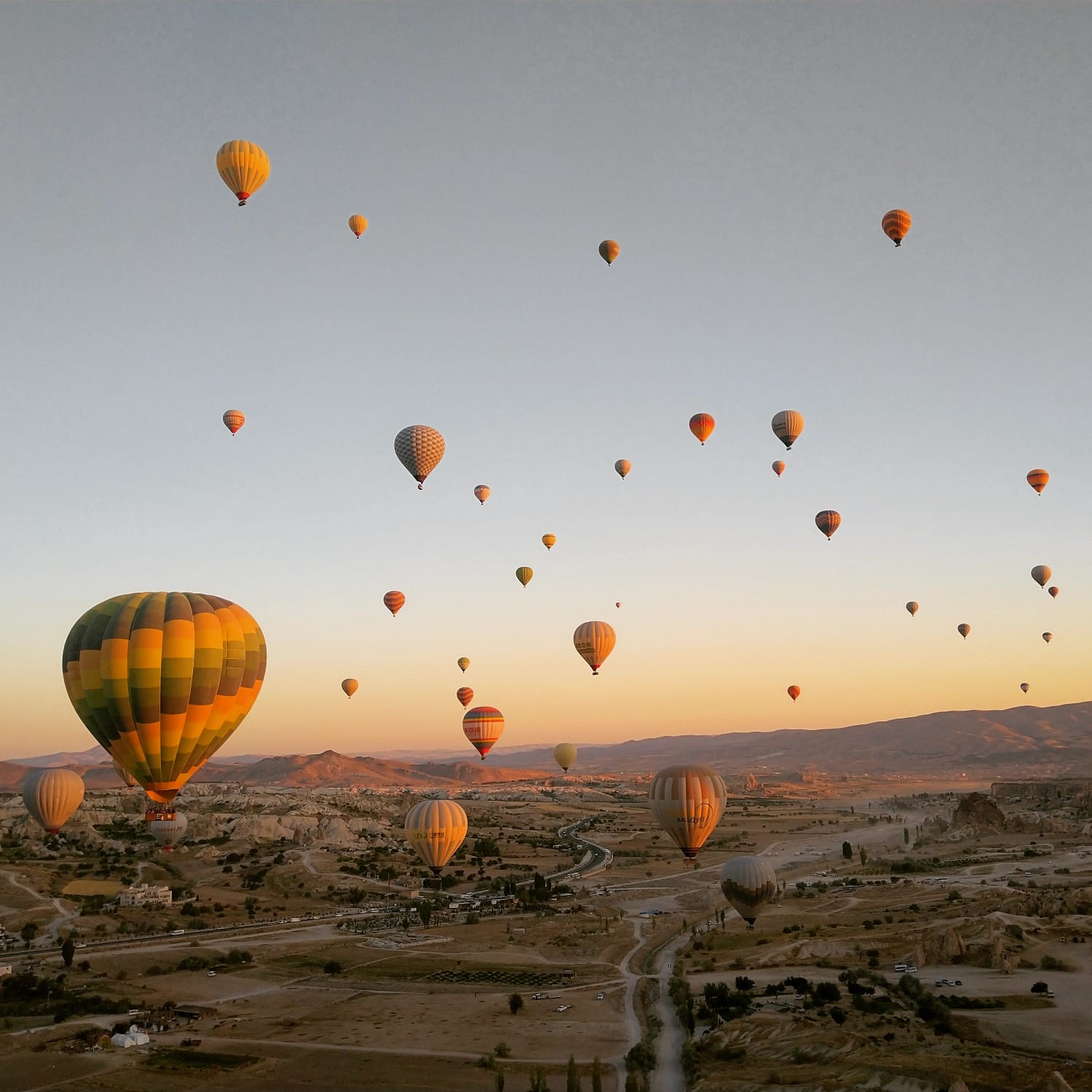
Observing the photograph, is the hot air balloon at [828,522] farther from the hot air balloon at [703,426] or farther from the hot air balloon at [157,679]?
the hot air balloon at [157,679]

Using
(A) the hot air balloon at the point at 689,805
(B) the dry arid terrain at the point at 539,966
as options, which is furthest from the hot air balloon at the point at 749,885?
(B) the dry arid terrain at the point at 539,966

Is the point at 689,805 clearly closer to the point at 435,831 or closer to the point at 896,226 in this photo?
the point at 435,831

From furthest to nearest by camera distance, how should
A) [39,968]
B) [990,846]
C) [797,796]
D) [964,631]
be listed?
1. [797,796]
2. [964,631]
3. [990,846]
4. [39,968]

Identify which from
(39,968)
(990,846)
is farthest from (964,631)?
(39,968)

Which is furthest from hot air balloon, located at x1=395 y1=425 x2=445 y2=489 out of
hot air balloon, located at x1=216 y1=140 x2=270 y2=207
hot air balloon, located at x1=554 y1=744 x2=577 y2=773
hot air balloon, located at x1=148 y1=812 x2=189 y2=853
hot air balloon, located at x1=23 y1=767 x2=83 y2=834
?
hot air balloon, located at x1=554 y1=744 x2=577 y2=773

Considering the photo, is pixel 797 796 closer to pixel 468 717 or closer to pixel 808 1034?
pixel 468 717

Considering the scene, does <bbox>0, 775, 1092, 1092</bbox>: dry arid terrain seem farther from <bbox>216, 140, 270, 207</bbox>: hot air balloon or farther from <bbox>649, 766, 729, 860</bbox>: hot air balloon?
<bbox>216, 140, 270, 207</bbox>: hot air balloon

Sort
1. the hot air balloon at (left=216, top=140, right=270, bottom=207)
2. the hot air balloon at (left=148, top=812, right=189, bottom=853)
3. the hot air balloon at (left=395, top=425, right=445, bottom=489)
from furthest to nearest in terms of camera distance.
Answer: the hot air balloon at (left=395, top=425, right=445, bottom=489) < the hot air balloon at (left=216, top=140, right=270, bottom=207) < the hot air balloon at (left=148, top=812, right=189, bottom=853)
